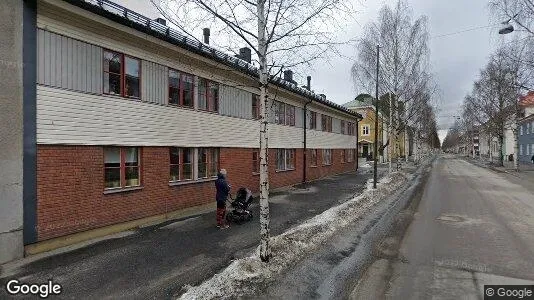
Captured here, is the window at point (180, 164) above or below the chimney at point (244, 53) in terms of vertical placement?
below

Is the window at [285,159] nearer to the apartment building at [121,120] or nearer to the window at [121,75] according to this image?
the apartment building at [121,120]

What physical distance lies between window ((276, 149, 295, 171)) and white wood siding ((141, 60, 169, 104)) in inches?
378

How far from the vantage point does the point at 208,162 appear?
536 inches

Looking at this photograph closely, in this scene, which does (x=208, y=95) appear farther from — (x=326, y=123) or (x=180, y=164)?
(x=326, y=123)

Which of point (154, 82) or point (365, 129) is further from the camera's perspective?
point (365, 129)

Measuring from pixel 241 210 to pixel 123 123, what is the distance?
13.9 ft

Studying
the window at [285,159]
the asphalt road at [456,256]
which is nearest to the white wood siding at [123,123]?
the window at [285,159]

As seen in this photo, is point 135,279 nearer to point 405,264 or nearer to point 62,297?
point 62,297

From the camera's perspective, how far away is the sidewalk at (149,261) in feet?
19.9

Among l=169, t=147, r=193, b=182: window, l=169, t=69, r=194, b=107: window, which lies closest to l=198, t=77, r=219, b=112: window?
l=169, t=69, r=194, b=107: window

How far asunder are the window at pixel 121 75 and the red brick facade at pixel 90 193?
165 cm

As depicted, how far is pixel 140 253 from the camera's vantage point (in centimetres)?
793

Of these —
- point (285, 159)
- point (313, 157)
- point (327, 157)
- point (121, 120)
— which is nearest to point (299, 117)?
point (285, 159)

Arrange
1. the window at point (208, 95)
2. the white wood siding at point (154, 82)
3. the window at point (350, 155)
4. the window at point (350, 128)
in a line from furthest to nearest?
the window at point (350, 128) < the window at point (350, 155) < the window at point (208, 95) < the white wood siding at point (154, 82)
